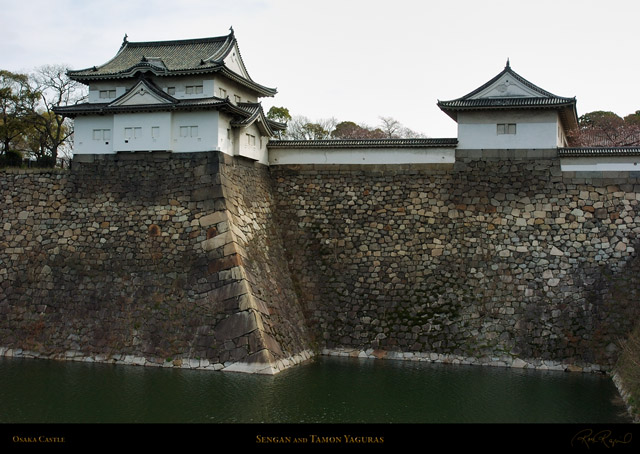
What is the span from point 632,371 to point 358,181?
8191mm

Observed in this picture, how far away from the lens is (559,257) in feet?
55.7

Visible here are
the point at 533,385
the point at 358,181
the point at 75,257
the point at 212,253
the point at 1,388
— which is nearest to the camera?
the point at 1,388

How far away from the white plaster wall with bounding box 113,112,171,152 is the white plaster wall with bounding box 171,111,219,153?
0.18 metres

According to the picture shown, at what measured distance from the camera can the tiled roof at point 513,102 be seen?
688 inches

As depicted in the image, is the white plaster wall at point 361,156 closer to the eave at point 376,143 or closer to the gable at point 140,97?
the eave at point 376,143

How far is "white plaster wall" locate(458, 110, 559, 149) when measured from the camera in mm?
17906

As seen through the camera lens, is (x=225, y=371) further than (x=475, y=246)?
No

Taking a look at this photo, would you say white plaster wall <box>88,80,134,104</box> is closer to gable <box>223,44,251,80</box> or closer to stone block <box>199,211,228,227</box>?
gable <box>223,44,251,80</box>

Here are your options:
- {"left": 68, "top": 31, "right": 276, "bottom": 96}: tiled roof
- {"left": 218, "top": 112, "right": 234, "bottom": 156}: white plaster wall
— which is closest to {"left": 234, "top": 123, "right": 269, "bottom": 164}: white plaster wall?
{"left": 218, "top": 112, "right": 234, "bottom": 156}: white plaster wall

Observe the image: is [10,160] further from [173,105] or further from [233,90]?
[233,90]

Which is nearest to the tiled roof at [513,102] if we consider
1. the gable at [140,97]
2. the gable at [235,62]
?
the gable at [235,62]

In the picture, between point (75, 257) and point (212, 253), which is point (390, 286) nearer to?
point (212, 253)

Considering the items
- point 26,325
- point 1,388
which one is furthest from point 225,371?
point 26,325

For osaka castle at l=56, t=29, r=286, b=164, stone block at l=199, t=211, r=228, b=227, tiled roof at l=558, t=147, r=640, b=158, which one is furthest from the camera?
osaka castle at l=56, t=29, r=286, b=164
